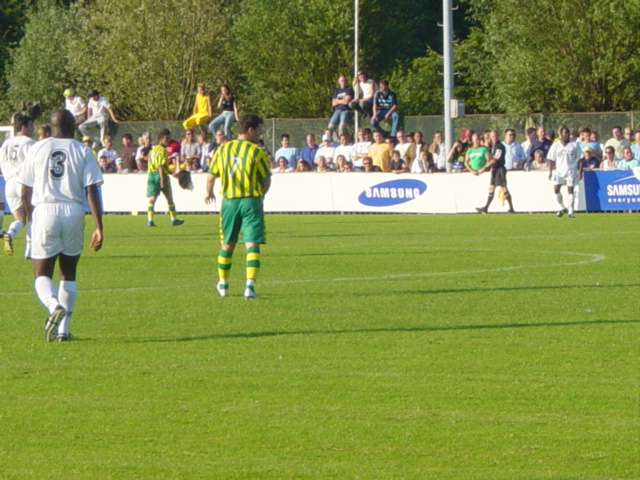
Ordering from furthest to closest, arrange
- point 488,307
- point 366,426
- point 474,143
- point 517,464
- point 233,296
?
point 474,143, point 233,296, point 488,307, point 366,426, point 517,464

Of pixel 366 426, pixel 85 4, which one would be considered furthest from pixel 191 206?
pixel 85 4

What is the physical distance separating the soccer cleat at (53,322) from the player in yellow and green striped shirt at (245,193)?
3.31 metres

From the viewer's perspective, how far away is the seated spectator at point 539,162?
107ft

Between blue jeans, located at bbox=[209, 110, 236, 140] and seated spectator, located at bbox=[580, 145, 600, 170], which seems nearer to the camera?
seated spectator, located at bbox=[580, 145, 600, 170]

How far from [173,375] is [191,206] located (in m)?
25.7

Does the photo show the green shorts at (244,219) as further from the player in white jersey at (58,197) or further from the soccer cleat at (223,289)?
the player in white jersey at (58,197)

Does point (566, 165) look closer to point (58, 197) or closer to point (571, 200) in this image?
point (571, 200)

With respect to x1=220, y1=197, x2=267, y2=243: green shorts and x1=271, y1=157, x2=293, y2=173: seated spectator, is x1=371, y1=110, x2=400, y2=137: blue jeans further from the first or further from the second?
x1=220, y1=197, x2=267, y2=243: green shorts

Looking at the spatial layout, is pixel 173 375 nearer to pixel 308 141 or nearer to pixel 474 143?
pixel 474 143

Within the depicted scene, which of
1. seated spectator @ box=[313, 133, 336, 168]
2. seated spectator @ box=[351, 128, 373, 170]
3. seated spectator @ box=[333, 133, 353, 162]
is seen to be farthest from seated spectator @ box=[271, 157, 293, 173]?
seated spectator @ box=[351, 128, 373, 170]

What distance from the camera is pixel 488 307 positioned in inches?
492

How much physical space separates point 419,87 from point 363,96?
1867cm

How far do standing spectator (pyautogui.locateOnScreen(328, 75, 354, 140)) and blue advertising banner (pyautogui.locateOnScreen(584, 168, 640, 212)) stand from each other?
8.07 meters

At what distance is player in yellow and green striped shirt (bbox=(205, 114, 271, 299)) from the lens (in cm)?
1339
